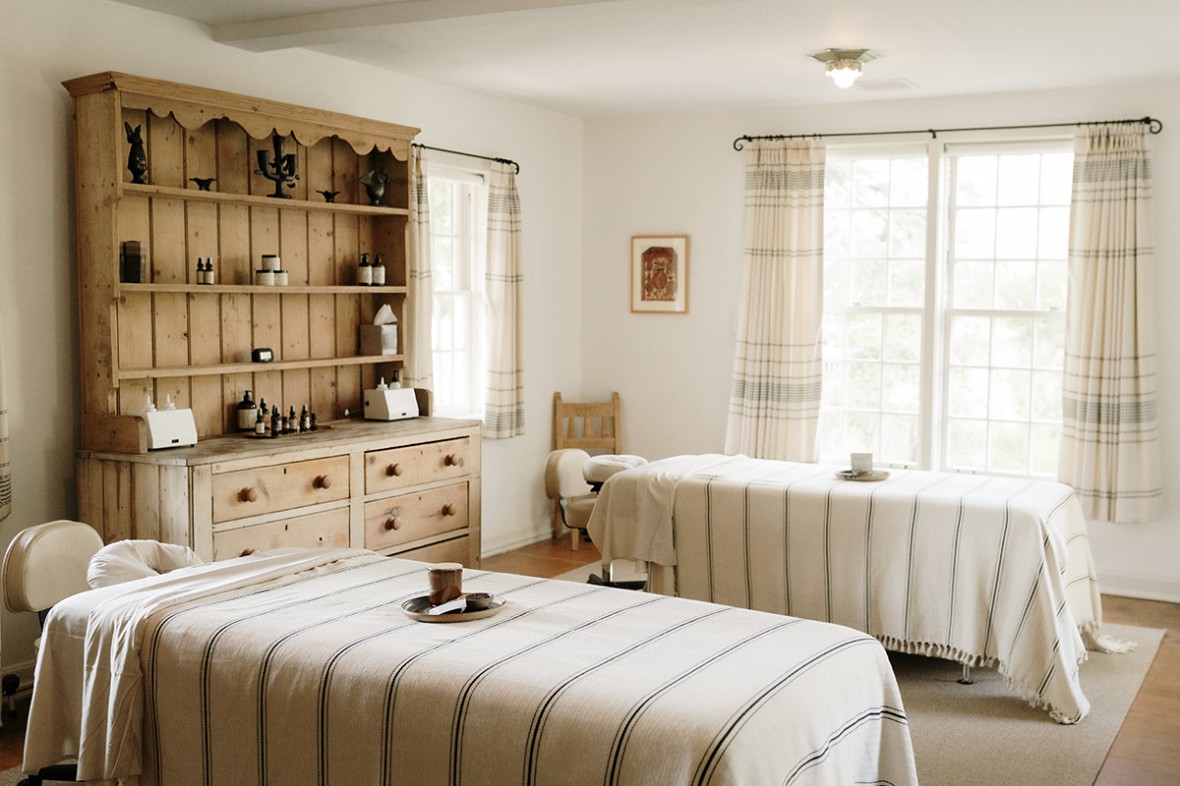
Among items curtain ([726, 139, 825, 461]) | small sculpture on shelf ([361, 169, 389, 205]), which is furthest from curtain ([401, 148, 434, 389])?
curtain ([726, 139, 825, 461])

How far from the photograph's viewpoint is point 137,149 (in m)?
4.28

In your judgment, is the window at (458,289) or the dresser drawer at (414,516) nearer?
the dresser drawer at (414,516)

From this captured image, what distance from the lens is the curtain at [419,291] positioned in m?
5.77

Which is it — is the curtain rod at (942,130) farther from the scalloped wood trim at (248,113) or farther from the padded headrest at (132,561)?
the padded headrest at (132,561)

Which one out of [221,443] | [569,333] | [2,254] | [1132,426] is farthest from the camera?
[569,333]

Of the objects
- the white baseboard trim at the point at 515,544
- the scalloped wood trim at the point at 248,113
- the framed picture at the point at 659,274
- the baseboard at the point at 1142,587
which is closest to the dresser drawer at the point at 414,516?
the white baseboard trim at the point at 515,544

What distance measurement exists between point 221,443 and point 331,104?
1.85 m

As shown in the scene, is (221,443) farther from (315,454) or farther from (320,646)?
(320,646)

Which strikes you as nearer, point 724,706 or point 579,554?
point 724,706

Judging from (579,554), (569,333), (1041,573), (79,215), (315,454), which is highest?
(79,215)

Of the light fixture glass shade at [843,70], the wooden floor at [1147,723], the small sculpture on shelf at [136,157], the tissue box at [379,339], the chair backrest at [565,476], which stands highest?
the light fixture glass shade at [843,70]

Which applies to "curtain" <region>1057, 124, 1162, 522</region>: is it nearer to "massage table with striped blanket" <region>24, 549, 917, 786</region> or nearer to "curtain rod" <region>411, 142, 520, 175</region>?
"curtain rod" <region>411, 142, 520, 175</region>

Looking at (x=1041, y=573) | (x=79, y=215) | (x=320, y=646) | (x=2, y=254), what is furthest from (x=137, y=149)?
(x=1041, y=573)

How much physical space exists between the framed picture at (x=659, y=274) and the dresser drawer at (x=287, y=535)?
3.10m
